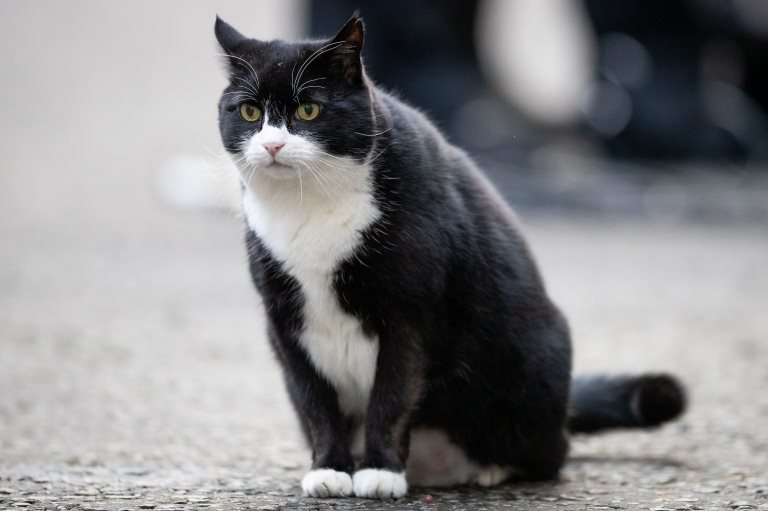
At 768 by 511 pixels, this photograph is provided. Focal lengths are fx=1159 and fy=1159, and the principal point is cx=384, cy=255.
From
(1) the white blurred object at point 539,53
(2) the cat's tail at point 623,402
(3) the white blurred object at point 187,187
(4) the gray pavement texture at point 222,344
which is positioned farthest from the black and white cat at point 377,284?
(1) the white blurred object at point 539,53

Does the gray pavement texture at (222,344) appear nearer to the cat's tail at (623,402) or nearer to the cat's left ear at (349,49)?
the cat's tail at (623,402)

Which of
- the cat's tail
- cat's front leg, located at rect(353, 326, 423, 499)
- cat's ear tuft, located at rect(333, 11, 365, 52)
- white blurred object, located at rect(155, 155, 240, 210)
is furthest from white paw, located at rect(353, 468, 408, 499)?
white blurred object, located at rect(155, 155, 240, 210)

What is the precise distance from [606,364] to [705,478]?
1677mm

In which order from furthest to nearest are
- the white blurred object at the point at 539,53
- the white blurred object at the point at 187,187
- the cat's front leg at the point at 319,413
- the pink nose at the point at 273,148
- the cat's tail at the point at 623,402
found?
the white blurred object at the point at 539,53
the white blurred object at the point at 187,187
the cat's tail at the point at 623,402
the cat's front leg at the point at 319,413
the pink nose at the point at 273,148

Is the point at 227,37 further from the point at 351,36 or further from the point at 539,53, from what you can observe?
the point at 539,53

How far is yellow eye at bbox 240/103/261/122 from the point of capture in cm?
267

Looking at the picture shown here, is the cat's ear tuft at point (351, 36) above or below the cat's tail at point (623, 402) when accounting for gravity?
above

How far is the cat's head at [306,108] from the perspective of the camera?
260cm

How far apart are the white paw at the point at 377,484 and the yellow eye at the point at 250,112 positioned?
2.79ft

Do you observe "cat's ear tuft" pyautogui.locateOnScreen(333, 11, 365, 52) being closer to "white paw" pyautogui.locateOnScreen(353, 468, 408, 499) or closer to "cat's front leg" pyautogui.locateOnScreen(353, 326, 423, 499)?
"cat's front leg" pyautogui.locateOnScreen(353, 326, 423, 499)

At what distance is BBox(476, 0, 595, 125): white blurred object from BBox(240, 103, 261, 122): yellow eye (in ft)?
27.4

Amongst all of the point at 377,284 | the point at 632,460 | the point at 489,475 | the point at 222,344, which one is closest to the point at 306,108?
the point at 377,284

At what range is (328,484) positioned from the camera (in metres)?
2.66

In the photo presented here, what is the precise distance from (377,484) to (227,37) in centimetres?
112
